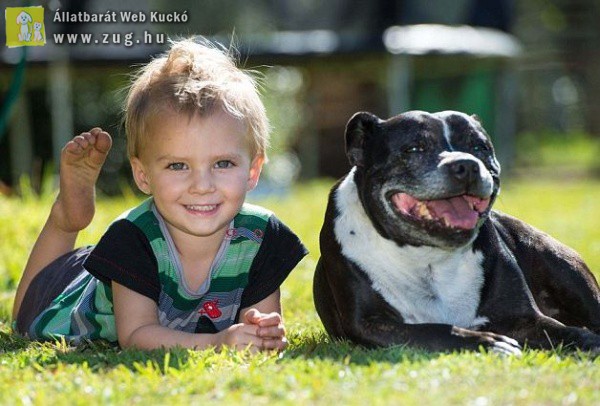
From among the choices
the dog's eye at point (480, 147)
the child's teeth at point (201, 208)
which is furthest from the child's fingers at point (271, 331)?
the dog's eye at point (480, 147)

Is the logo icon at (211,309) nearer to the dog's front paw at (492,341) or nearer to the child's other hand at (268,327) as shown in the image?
the child's other hand at (268,327)

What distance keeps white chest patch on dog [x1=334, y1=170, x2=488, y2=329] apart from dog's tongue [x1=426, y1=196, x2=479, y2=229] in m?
0.17

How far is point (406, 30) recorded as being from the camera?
52.2 feet

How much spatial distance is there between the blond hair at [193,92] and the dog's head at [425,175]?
43 centimetres

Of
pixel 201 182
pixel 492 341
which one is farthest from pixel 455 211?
pixel 201 182

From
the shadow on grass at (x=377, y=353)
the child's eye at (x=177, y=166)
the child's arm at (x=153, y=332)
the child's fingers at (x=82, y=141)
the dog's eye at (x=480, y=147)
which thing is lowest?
the shadow on grass at (x=377, y=353)

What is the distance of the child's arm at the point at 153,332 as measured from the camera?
4074mm

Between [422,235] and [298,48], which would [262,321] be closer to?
[422,235]

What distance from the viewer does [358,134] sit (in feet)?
14.9

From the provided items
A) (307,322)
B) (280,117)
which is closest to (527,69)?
(280,117)

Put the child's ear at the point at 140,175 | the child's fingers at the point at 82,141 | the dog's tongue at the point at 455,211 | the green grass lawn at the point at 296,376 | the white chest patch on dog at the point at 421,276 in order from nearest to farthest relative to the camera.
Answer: the green grass lawn at the point at 296,376 → the dog's tongue at the point at 455,211 → the white chest patch on dog at the point at 421,276 → the child's ear at the point at 140,175 → the child's fingers at the point at 82,141

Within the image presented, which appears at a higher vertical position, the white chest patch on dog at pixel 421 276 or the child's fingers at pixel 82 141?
the child's fingers at pixel 82 141

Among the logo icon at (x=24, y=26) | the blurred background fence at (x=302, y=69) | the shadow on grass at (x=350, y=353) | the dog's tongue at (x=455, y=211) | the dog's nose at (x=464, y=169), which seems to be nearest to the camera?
the shadow on grass at (x=350, y=353)

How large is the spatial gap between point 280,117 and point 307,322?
12.5 m
